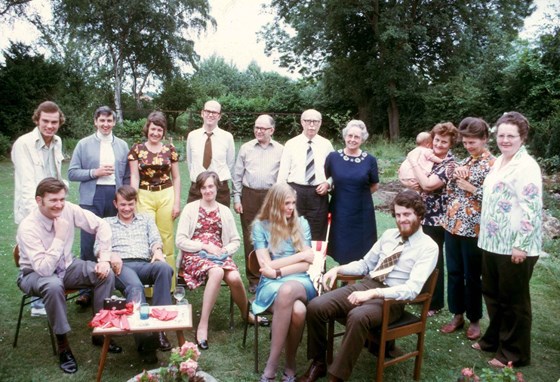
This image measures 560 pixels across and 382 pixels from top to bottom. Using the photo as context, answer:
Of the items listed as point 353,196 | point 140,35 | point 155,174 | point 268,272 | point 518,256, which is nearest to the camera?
point 518,256

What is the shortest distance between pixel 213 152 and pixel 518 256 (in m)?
3.02

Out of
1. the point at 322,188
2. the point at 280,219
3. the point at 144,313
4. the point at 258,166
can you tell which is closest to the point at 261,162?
the point at 258,166

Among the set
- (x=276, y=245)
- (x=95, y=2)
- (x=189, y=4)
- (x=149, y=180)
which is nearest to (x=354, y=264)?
(x=276, y=245)

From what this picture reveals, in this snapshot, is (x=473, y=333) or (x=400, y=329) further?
(x=473, y=333)

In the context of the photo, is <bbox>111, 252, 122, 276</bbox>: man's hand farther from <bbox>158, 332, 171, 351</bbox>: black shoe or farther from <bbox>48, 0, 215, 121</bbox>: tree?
<bbox>48, 0, 215, 121</bbox>: tree

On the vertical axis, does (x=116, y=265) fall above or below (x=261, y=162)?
below

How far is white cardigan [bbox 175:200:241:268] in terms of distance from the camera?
4.30 meters

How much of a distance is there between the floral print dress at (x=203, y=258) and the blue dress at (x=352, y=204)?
1065mm

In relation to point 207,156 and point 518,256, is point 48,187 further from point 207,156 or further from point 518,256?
point 518,256

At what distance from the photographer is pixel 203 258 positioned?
4289 millimetres

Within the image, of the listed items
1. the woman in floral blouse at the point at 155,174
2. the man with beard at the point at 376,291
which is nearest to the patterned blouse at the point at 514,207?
the man with beard at the point at 376,291

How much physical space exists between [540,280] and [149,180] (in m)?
4.80

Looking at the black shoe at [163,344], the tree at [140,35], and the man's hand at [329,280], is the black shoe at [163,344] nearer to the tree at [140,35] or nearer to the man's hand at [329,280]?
the man's hand at [329,280]

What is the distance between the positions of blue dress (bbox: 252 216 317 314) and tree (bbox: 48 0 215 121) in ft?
77.8
